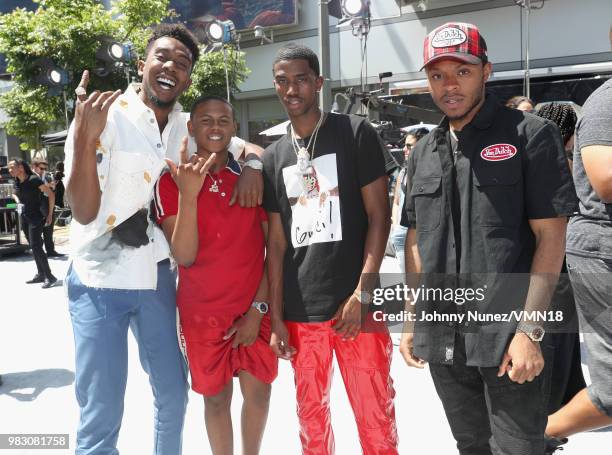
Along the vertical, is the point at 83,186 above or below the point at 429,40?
below

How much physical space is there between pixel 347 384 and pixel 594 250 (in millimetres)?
1179

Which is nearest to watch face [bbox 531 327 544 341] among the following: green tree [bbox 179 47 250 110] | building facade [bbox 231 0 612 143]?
building facade [bbox 231 0 612 143]

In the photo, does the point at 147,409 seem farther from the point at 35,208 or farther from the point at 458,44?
the point at 35,208

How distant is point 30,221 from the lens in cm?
855

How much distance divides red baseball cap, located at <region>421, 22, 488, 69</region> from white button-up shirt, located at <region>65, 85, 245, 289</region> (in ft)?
4.09

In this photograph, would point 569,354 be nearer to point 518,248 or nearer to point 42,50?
point 518,248

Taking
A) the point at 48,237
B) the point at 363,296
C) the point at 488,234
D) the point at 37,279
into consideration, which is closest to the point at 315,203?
the point at 363,296

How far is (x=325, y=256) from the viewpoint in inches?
92.4

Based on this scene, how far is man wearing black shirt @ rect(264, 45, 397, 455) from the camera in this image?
2348 mm

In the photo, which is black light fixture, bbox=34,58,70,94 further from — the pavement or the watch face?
the watch face

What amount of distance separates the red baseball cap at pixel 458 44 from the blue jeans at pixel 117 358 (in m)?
1.50

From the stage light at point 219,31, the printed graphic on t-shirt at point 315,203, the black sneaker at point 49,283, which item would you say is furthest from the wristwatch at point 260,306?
the stage light at point 219,31

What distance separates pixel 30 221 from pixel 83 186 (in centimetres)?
729

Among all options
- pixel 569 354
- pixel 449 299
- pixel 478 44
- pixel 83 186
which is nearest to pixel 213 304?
pixel 83 186
